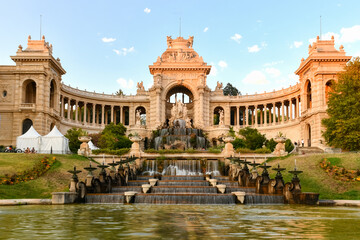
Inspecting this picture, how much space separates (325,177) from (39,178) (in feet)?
76.1

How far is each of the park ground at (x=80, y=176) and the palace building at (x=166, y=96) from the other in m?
25.2

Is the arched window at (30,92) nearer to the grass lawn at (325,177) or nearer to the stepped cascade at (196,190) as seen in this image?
the stepped cascade at (196,190)

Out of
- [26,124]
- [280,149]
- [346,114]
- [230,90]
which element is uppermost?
[230,90]

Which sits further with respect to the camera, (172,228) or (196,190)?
(196,190)

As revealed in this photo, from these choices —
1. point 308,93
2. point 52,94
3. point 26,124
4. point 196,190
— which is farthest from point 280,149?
point 52,94

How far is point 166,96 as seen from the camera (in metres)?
83.1

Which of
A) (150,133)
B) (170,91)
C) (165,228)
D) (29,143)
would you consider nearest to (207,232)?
(165,228)

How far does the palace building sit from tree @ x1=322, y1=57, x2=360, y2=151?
1189 cm

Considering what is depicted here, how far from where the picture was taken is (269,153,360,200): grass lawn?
2603cm

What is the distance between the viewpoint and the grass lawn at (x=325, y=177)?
26.0 meters

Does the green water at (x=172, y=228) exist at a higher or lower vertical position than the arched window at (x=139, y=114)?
lower

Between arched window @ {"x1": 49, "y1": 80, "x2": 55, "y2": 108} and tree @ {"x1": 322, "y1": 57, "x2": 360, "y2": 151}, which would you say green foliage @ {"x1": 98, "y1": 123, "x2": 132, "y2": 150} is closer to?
arched window @ {"x1": 49, "y1": 80, "x2": 55, "y2": 108}

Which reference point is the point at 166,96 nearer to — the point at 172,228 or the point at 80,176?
the point at 80,176

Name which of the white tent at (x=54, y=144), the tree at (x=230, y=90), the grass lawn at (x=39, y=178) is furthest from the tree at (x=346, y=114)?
the tree at (x=230, y=90)
